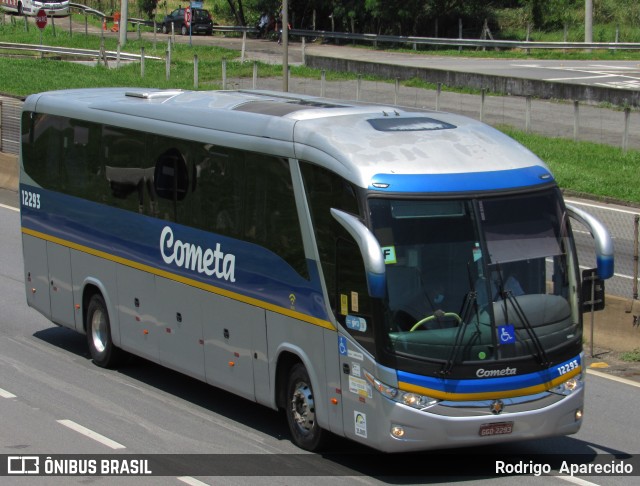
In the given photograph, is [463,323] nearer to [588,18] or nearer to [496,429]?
[496,429]

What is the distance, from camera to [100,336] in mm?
14820

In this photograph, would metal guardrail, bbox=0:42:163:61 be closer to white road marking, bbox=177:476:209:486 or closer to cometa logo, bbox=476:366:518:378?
white road marking, bbox=177:476:209:486

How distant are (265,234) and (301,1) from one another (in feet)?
192

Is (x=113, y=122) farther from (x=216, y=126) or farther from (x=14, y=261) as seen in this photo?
(x=14, y=261)

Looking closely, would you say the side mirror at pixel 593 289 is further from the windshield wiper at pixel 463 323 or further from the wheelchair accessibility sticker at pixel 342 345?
the wheelchair accessibility sticker at pixel 342 345

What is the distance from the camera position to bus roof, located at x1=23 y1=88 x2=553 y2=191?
10312 mm

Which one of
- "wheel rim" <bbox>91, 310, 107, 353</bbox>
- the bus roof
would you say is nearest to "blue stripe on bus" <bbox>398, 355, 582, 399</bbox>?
the bus roof

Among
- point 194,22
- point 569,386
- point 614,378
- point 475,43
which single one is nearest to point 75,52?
point 194,22

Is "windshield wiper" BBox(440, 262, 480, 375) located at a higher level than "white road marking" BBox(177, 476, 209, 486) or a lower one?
higher

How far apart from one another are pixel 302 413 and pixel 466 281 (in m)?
2.24

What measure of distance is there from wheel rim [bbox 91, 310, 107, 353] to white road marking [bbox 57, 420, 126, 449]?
2620 mm

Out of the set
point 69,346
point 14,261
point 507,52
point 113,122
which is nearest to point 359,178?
point 113,122

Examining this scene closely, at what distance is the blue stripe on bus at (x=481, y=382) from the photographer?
9.77 meters

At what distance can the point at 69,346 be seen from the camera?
52.4 ft
